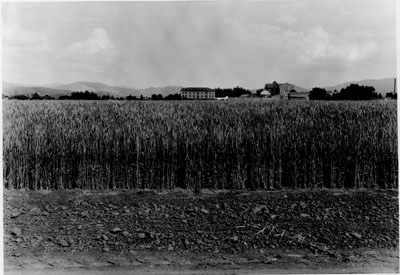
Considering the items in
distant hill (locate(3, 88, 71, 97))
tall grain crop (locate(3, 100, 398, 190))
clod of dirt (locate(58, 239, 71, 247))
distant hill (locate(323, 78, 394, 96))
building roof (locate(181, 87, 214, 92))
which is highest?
distant hill (locate(323, 78, 394, 96))

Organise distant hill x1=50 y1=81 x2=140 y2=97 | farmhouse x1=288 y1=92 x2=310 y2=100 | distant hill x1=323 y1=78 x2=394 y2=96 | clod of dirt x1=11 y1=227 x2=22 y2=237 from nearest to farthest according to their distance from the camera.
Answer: clod of dirt x1=11 y1=227 x2=22 y2=237, distant hill x1=323 y1=78 x2=394 y2=96, distant hill x1=50 y1=81 x2=140 y2=97, farmhouse x1=288 y1=92 x2=310 y2=100

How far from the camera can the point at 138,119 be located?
6.54 metres

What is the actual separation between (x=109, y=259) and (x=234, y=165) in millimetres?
2201

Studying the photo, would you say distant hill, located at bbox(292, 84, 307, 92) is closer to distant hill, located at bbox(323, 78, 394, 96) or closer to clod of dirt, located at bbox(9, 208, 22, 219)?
distant hill, located at bbox(323, 78, 394, 96)

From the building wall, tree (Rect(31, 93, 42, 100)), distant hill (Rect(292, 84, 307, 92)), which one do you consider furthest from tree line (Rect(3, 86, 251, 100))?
distant hill (Rect(292, 84, 307, 92))

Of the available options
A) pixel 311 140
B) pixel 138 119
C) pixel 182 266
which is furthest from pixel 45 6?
pixel 311 140

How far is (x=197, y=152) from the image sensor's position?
242 inches

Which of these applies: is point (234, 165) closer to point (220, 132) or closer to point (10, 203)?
point (220, 132)

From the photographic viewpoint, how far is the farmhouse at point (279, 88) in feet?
20.3

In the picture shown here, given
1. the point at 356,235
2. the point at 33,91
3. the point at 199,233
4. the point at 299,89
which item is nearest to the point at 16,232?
the point at 33,91

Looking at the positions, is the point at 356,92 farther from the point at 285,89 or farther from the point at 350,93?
the point at 285,89

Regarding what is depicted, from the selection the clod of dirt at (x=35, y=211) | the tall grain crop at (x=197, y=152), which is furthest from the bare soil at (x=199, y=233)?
the tall grain crop at (x=197, y=152)

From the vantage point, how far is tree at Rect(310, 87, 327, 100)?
6242mm

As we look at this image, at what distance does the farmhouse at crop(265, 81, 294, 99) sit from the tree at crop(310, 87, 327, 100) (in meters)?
0.32
